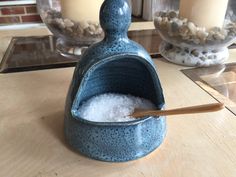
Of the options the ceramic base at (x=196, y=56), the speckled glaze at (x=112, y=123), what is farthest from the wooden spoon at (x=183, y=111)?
the ceramic base at (x=196, y=56)

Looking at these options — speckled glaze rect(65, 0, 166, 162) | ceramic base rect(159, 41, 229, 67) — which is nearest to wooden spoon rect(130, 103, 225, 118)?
speckled glaze rect(65, 0, 166, 162)

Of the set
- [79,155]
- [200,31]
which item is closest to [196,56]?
[200,31]

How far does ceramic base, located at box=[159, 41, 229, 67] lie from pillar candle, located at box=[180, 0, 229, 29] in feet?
0.18

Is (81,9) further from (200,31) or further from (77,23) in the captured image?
(200,31)

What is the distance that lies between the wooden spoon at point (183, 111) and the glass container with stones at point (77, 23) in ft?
1.03

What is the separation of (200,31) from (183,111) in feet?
1.07

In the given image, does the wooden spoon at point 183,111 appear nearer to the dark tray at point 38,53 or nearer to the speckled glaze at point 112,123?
the speckled glaze at point 112,123

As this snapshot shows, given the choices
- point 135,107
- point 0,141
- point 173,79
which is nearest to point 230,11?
point 173,79

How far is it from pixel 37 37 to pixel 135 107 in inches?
19.8

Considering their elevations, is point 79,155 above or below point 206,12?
below

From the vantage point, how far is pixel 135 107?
38 centimetres

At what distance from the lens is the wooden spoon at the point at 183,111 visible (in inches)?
11.5

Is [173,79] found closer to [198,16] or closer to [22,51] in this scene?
[198,16]

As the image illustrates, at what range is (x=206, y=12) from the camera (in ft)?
1.98
